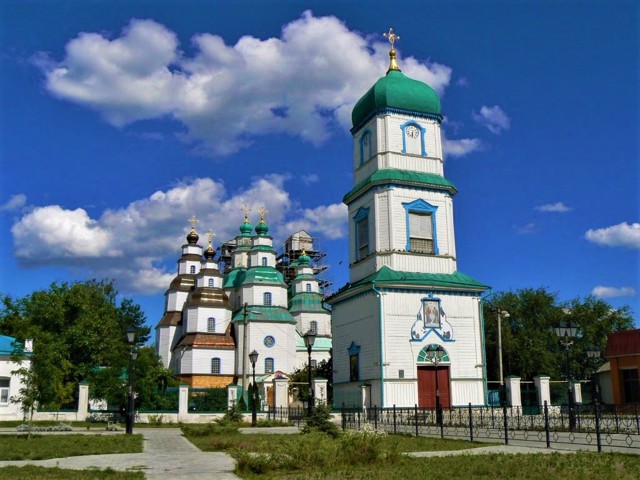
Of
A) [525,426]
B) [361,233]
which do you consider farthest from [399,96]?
[525,426]

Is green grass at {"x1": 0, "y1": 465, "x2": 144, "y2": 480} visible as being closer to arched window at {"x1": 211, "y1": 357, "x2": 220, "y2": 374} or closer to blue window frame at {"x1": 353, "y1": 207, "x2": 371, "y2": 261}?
blue window frame at {"x1": 353, "y1": 207, "x2": 371, "y2": 261}

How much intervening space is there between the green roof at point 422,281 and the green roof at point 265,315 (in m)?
26.0

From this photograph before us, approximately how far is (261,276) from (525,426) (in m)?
39.6

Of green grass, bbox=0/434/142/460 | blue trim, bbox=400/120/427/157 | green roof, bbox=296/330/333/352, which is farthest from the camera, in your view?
green roof, bbox=296/330/333/352

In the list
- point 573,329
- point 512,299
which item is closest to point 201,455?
point 573,329

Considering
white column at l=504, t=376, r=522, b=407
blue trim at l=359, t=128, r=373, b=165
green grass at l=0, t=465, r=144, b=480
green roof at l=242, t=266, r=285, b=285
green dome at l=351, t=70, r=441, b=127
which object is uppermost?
green dome at l=351, t=70, r=441, b=127

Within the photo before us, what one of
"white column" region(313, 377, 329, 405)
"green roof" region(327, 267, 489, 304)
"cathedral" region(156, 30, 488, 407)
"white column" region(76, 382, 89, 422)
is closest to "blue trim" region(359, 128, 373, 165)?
"cathedral" region(156, 30, 488, 407)

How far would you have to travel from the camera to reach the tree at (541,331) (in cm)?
4500

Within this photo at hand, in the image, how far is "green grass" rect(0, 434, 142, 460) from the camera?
1363 centimetres

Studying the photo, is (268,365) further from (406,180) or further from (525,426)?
(525,426)

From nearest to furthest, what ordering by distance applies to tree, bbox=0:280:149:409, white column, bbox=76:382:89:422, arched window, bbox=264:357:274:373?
white column, bbox=76:382:89:422
tree, bbox=0:280:149:409
arched window, bbox=264:357:274:373

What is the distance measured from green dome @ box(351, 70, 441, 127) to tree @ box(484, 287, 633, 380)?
20.2m

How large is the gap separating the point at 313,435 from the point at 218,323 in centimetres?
4250

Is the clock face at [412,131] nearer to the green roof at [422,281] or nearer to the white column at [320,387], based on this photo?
the green roof at [422,281]
